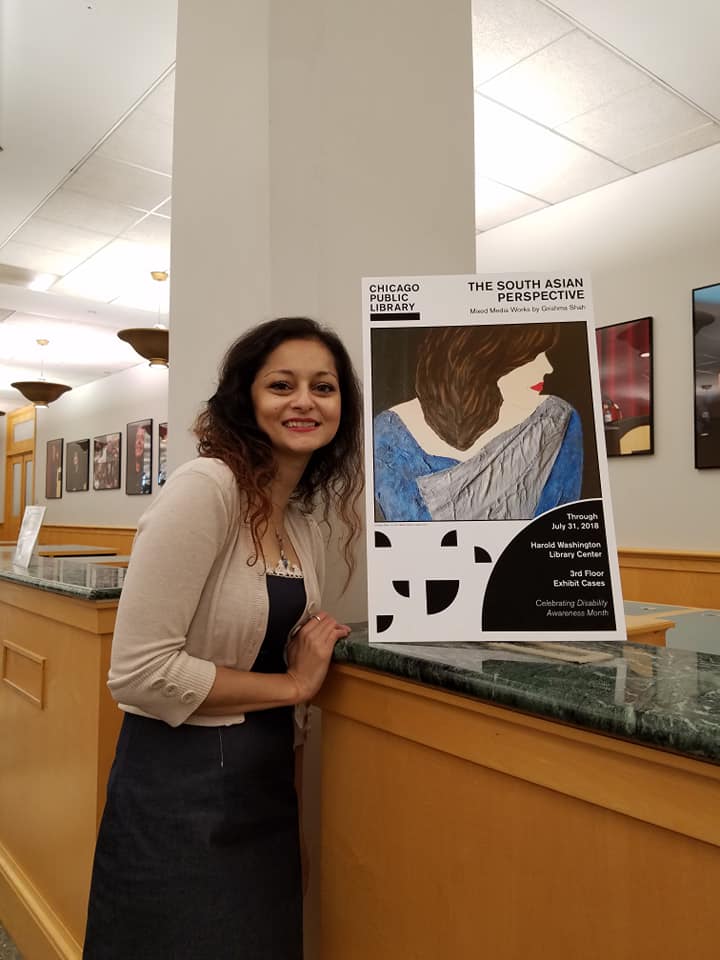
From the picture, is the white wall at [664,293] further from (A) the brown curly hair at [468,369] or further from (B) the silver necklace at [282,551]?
(B) the silver necklace at [282,551]

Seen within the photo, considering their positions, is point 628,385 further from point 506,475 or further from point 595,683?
point 595,683

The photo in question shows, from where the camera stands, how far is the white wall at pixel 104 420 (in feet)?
31.9

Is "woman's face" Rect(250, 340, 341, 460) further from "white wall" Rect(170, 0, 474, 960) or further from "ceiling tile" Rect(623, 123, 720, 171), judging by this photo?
"ceiling tile" Rect(623, 123, 720, 171)

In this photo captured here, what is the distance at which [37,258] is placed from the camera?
626 cm

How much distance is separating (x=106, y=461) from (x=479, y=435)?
34.1 ft

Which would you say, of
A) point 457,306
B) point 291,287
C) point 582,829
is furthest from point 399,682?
point 291,287

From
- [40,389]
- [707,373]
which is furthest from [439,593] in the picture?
[40,389]

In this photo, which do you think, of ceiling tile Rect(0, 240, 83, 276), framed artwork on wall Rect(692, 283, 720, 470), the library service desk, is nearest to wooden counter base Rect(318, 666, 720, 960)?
the library service desk

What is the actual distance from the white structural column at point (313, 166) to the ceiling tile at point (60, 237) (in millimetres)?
4054

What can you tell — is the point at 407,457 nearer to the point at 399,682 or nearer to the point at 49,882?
the point at 399,682

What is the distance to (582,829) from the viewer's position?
88 centimetres

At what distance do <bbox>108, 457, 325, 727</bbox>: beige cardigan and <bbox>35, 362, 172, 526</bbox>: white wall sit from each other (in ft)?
26.0

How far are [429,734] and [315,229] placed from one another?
46.0 inches

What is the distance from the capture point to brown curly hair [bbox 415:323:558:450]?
48.6 inches
